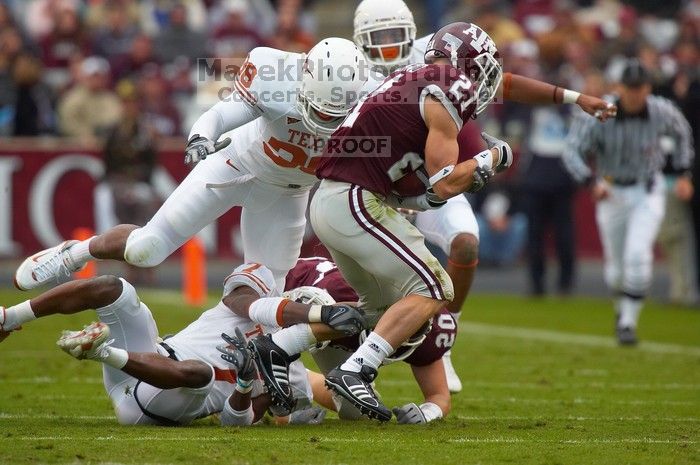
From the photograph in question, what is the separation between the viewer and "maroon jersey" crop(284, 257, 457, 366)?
19.6ft

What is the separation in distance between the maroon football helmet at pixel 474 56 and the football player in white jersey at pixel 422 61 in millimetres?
992

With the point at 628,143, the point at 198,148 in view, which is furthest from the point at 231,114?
the point at 628,143

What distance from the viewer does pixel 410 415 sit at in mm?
5754

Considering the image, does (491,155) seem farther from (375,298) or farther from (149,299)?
(149,299)

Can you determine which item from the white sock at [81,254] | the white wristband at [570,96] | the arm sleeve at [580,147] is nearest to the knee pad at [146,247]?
the white sock at [81,254]

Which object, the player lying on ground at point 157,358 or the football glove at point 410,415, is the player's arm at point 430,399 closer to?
the football glove at point 410,415

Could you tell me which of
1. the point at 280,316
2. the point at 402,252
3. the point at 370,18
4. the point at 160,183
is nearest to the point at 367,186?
the point at 402,252

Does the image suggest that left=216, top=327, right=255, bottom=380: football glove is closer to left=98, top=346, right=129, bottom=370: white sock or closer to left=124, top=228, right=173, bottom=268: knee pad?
left=98, top=346, right=129, bottom=370: white sock

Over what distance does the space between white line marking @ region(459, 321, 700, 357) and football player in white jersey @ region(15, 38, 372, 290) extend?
353cm

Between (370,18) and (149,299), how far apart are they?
18.2ft

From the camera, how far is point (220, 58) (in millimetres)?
14547

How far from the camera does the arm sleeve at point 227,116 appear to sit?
6230 millimetres

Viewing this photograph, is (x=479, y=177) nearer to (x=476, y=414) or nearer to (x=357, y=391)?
(x=357, y=391)

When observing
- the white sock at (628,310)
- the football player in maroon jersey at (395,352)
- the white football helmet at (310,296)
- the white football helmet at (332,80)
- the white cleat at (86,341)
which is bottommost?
the white sock at (628,310)
